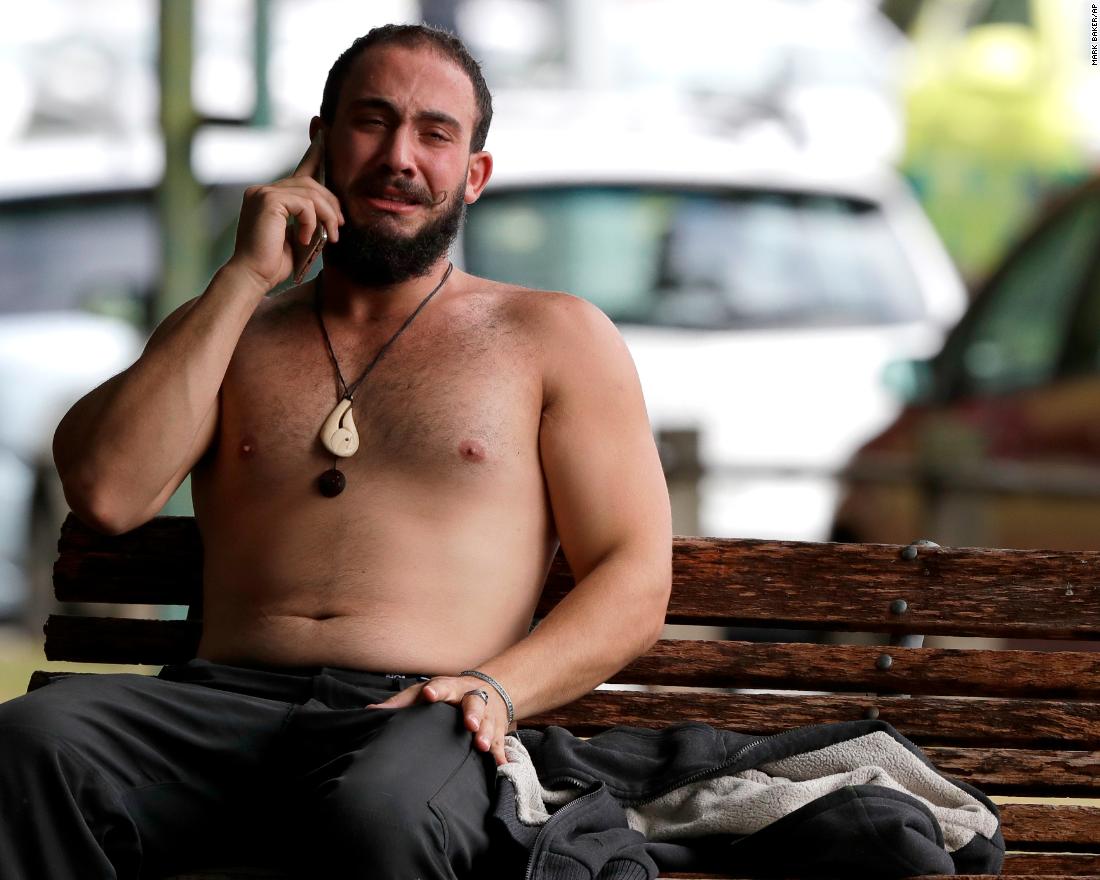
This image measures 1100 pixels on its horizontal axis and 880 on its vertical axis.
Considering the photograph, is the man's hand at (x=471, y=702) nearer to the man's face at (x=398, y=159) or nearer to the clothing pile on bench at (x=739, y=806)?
the clothing pile on bench at (x=739, y=806)

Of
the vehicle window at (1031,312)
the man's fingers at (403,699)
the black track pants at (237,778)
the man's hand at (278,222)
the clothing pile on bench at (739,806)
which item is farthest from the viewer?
the vehicle window at (1031,312)

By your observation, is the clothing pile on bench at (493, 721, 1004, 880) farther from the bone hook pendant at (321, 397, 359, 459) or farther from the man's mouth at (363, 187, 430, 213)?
the man's mouth at (363, 187, 430, 213)

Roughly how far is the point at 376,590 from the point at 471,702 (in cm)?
36

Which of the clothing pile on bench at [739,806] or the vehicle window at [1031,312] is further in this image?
the vehicle window at [1031,312]

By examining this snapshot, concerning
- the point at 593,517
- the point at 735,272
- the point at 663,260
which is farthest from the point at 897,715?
the point at 663,260

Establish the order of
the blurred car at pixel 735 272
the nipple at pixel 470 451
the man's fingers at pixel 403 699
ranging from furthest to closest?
the blurred car at pixel 735 272 < the nipple at pixel 470 451 < the man's fingers at pixel 403 699

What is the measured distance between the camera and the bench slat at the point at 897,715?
13.1ft

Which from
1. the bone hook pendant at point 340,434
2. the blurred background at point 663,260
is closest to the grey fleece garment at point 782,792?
the bone hook pendant at point 340,434

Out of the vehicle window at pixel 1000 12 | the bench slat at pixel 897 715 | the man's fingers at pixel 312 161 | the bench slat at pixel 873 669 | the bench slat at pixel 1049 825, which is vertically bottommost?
the vehicle window at pixel 1000 12

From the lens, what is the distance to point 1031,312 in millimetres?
8570

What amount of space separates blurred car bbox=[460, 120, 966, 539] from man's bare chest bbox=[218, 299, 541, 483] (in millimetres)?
5491

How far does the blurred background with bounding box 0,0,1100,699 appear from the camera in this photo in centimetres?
816

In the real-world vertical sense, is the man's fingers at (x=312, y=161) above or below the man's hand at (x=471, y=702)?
above

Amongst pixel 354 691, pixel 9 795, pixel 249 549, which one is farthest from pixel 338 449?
pixel 9 795
